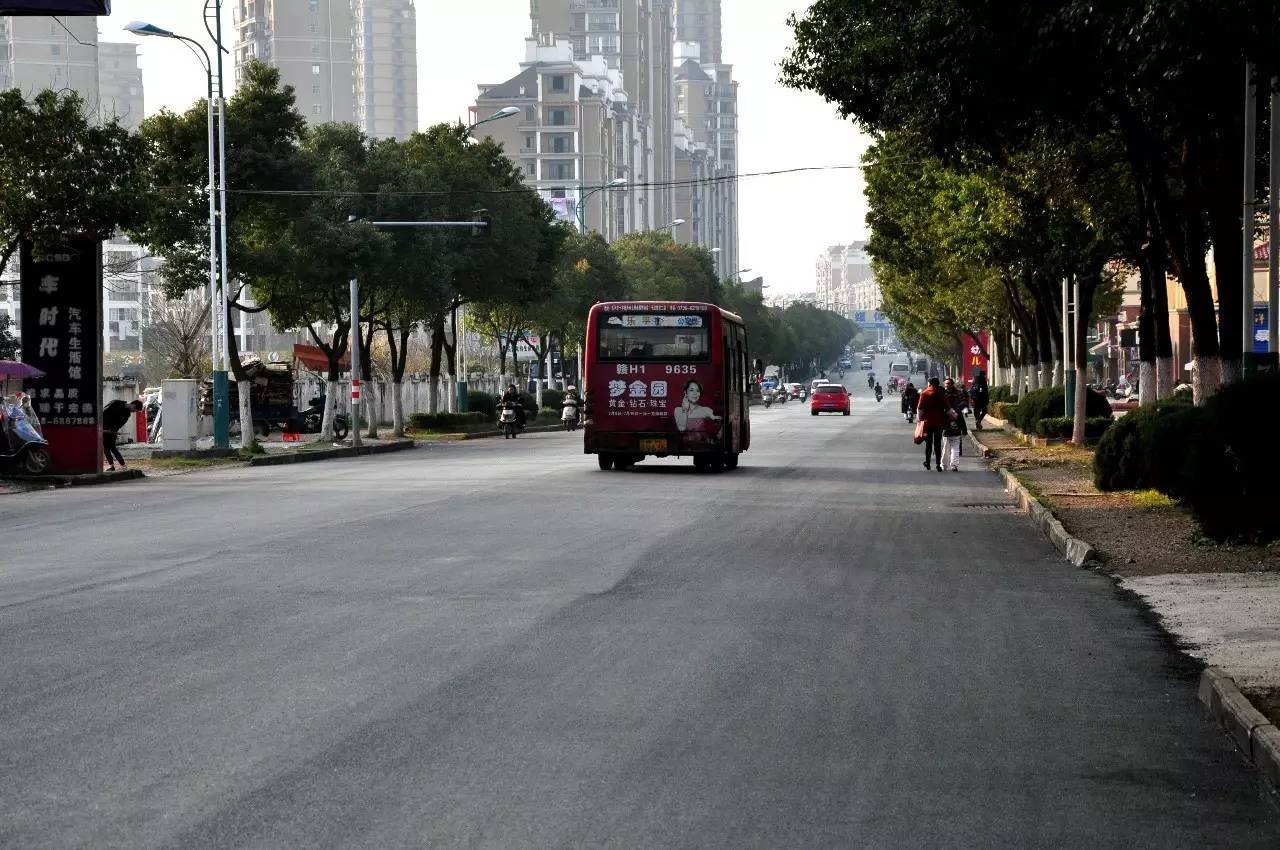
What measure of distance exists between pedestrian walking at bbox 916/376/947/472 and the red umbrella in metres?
14.9

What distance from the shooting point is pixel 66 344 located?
29.6m

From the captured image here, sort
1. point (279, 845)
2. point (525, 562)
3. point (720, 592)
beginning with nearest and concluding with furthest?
point (279, 845), point (720, 592), point (525, 562)

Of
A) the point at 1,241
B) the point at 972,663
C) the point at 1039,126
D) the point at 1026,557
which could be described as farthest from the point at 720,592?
the point at 1,241

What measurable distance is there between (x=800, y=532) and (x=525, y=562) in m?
4.29

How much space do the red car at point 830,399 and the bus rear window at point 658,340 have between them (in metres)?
54.1

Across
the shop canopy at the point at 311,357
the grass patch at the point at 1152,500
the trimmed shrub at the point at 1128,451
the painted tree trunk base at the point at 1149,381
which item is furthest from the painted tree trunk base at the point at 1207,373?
the shop canopy at the point at 311,357

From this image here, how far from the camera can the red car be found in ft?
Result: 276

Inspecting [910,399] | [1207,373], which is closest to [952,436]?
[1207,373]

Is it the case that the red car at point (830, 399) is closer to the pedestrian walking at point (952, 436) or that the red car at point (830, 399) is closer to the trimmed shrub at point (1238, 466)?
the pedestrian walking at point (952, 436)

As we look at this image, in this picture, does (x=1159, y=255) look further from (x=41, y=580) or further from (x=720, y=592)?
(x=41, y=580)

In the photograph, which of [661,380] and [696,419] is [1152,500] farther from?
[661,380]

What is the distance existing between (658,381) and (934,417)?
5.35 m

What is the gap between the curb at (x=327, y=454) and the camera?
119 feet

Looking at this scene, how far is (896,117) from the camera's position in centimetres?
2330
